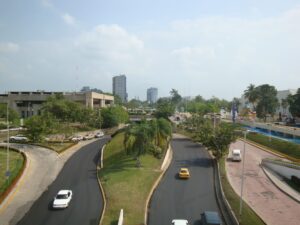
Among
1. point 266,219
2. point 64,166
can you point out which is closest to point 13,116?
point 64,166

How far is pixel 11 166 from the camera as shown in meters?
48.4

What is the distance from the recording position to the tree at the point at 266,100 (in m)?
116

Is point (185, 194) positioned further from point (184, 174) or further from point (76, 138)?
point (76, 138)

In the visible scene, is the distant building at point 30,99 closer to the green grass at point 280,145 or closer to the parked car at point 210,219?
the green grass at point 280,145

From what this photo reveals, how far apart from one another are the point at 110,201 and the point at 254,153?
36.0 meters

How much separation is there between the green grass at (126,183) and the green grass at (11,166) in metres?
12.2

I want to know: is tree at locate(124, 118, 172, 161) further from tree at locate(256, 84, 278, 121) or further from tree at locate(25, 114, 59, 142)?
tree at locate(256, 84, 278, 121)

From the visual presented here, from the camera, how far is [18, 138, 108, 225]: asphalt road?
29328mm

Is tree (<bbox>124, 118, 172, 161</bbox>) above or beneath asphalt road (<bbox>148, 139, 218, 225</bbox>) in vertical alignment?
above

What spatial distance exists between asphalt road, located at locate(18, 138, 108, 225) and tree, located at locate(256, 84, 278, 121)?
3339 inches

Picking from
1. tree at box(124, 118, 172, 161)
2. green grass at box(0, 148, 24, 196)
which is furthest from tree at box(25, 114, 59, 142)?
tree at box(124, 118, 172, 161)

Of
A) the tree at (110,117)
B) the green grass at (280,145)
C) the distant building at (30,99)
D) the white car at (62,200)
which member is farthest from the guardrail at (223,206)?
the distant building at (30,99)

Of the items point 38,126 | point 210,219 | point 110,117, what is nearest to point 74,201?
point 210,219

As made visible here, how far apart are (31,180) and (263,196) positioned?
31.1 metres
